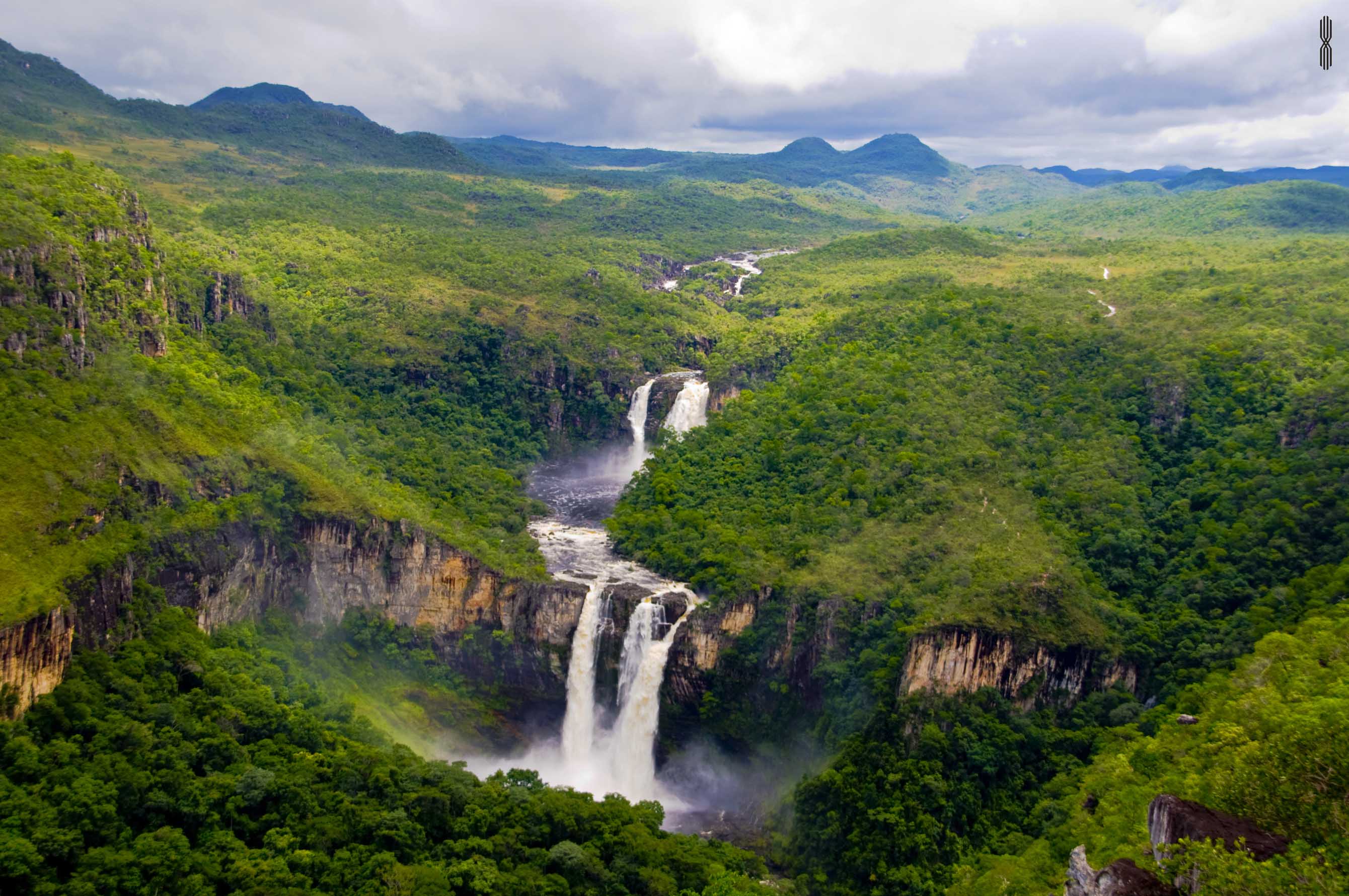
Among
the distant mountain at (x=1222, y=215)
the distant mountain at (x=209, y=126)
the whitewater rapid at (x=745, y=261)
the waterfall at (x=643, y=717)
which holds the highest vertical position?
the distant mountain at (x=209, y=126)

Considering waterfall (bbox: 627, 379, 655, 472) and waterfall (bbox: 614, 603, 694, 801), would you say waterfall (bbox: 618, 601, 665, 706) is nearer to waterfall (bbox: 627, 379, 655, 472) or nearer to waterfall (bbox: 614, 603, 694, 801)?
waterfall (bbox: 614, 603, 694, 801)

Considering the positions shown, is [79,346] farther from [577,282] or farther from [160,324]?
[577,282]

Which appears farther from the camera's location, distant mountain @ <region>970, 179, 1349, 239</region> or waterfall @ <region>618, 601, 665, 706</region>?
distant mountain @ <region>970, 179, 1349, 239</region>

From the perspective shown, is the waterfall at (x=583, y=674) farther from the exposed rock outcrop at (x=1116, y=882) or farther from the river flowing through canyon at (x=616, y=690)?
the exposed rock outcrop at (x=1116, y=882)

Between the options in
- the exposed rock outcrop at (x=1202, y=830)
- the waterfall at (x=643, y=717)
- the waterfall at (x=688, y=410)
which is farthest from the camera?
the waterfall at (x=688, y=410)

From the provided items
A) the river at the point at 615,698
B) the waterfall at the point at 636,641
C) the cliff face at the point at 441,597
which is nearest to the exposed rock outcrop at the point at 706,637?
the river at the point at 615,698

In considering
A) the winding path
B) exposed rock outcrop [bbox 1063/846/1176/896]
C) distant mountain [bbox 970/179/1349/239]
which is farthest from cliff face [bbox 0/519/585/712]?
distant mountain [bbox 970/179/1349/239]

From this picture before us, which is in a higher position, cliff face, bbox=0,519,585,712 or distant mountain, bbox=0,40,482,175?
distant mountain, bbox=0,40,482,175
